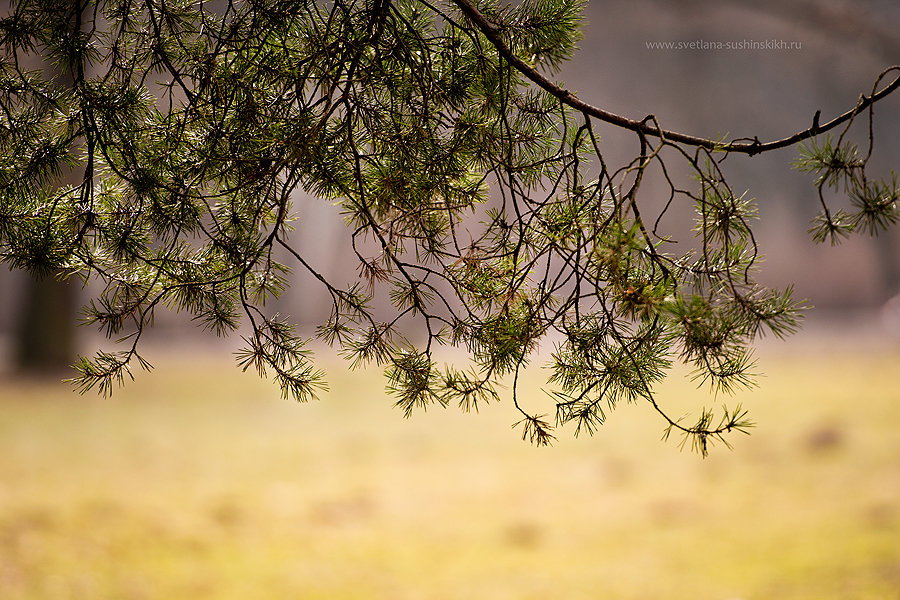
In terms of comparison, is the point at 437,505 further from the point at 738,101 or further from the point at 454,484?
the point at 738,101

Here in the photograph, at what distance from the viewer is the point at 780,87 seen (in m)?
5.85

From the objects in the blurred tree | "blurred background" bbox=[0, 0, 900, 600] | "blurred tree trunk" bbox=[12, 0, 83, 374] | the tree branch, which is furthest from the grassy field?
the tree branch

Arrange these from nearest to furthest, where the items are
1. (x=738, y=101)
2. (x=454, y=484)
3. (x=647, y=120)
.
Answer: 1. (x=647, y=120)
2. (x=454, y=484)
3. (x=738, y=101)

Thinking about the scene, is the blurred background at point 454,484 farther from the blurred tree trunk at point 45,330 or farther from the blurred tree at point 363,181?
the blurred tree at point 363,181

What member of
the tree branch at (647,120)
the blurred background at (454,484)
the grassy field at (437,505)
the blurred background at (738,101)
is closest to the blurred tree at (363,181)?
the tree branch at (647,120)

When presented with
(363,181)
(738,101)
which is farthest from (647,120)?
(738,101)

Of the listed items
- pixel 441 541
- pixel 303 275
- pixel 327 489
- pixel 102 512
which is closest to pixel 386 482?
pixel 327 489

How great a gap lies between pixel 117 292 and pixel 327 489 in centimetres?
202

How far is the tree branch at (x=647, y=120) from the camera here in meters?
0.76

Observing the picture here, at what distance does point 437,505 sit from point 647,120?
208 cm

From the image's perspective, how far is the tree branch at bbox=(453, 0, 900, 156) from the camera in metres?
0.76

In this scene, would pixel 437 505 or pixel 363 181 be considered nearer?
pixel 363 181

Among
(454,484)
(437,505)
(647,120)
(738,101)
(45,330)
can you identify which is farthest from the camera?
(738,101)

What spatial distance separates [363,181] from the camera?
35.9 inches
